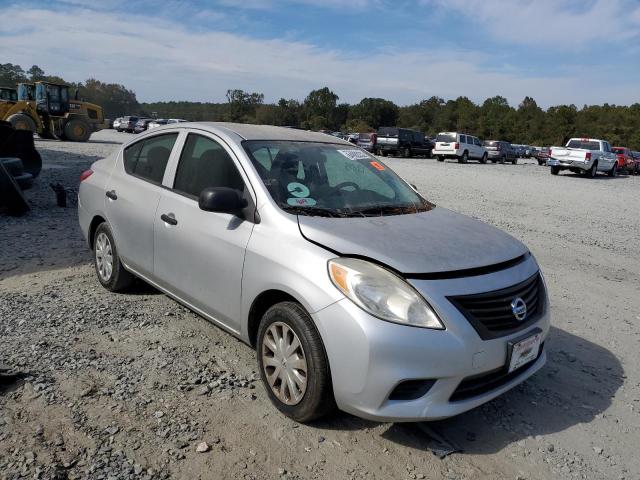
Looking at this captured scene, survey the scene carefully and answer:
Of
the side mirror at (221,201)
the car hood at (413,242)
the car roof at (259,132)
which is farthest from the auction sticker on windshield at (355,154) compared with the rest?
the side mirror at (221,201)

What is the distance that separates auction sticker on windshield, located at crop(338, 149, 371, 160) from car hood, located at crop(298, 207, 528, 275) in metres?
0.88

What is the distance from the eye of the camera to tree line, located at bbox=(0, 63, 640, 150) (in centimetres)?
7906

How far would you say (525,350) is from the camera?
2908 millimetres

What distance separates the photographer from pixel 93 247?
16.7ft

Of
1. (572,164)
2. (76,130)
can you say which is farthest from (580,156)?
(76,130)

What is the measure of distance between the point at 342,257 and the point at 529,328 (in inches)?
45.5

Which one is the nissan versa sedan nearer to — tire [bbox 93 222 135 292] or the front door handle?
the front door handle

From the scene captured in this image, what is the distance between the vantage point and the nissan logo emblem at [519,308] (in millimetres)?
2865

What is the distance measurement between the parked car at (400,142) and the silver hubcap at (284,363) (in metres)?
30.9

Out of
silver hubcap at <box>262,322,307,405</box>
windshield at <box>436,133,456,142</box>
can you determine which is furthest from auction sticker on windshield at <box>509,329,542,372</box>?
windshield at <box>436,133,456,142</box>

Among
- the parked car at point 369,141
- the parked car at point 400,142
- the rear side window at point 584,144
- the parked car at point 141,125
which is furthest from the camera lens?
the parked car at point 141,125

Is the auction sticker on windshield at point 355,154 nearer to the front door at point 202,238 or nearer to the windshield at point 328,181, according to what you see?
the windshield at point 328,181

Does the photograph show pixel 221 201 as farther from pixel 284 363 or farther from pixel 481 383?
pixel 481 383

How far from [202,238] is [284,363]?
42.4 inches
